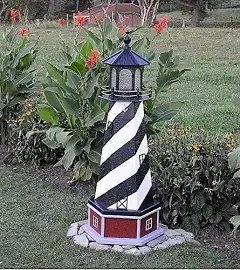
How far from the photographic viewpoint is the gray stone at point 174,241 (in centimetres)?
380

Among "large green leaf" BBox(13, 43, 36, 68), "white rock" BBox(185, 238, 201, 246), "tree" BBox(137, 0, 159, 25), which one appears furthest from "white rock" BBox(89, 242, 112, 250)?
"tree" BBox(137, 0, 159, 25)

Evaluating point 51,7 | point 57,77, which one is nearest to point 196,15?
point 51,7

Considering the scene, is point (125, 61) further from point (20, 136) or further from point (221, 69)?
point (221, 69)

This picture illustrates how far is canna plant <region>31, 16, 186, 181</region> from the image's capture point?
178 inches

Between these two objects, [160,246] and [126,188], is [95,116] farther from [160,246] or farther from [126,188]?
[160,246]

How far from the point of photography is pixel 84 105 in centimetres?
Result: 462

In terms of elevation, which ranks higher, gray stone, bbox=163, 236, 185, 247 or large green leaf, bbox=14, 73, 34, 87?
large green leaf, bbox=14, 73, 34, 87

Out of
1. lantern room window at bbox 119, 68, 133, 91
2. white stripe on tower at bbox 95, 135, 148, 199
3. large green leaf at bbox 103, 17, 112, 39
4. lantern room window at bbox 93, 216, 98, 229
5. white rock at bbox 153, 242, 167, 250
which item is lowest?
white rock at bbox 153, 242, 167, 250

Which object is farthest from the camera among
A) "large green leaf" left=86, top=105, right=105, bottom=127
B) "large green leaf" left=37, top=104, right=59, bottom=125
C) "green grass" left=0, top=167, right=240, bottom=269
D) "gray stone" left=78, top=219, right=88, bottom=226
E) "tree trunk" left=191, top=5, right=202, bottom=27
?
"tree trunk" left=191, top=5, right=202, bottom=27

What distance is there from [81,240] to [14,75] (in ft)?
8.04

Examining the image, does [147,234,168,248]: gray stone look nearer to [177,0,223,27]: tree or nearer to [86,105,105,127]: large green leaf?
[86,105,105,127]: large green leaf

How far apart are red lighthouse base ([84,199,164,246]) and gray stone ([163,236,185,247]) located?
89 mm

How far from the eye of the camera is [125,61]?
144 inches

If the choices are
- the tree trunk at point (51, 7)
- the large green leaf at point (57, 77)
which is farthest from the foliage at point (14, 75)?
the tree trunk at point (51, 7)
